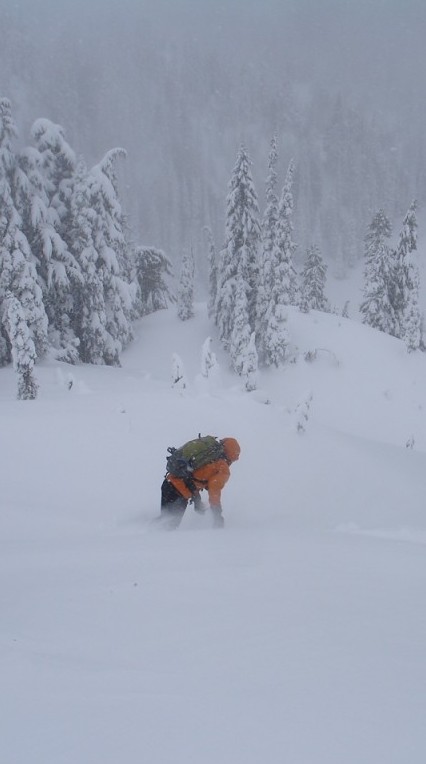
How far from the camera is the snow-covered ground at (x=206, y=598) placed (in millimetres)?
1960

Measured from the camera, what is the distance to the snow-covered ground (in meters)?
1.96

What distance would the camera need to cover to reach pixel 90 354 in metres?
24.0

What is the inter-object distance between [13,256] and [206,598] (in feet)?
61.4

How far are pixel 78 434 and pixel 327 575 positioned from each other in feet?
21.9

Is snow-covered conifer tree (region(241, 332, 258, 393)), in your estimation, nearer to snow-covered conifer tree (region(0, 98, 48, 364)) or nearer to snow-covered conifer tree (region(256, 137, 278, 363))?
snow-covered conifer tree (region(256, 137, 278, 363))

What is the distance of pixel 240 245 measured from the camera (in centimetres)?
2902

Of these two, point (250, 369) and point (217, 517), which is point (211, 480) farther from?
point (250, 369)

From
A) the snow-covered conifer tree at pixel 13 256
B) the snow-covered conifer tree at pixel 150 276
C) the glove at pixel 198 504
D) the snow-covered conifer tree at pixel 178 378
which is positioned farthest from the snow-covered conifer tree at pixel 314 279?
the glove at pixel 198 504

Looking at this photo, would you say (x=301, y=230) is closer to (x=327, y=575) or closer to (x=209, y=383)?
(x=209, y=383)

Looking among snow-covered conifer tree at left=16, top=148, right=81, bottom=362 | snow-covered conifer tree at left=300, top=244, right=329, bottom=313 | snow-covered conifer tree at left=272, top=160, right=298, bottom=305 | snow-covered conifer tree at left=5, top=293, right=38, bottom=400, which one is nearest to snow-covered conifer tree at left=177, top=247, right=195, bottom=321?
snow-covered conifer tree at left=272, top=160, right=298, bottom=305

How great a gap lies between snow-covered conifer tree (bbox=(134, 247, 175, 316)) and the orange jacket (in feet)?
103

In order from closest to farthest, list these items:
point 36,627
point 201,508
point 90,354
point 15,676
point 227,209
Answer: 1. point 15,676
2. point 36,627
3. point 201,508
4. point 90,354
5. point 227,209

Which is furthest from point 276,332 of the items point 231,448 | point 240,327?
point 231,448

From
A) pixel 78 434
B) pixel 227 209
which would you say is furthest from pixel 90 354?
pixel 78 434
